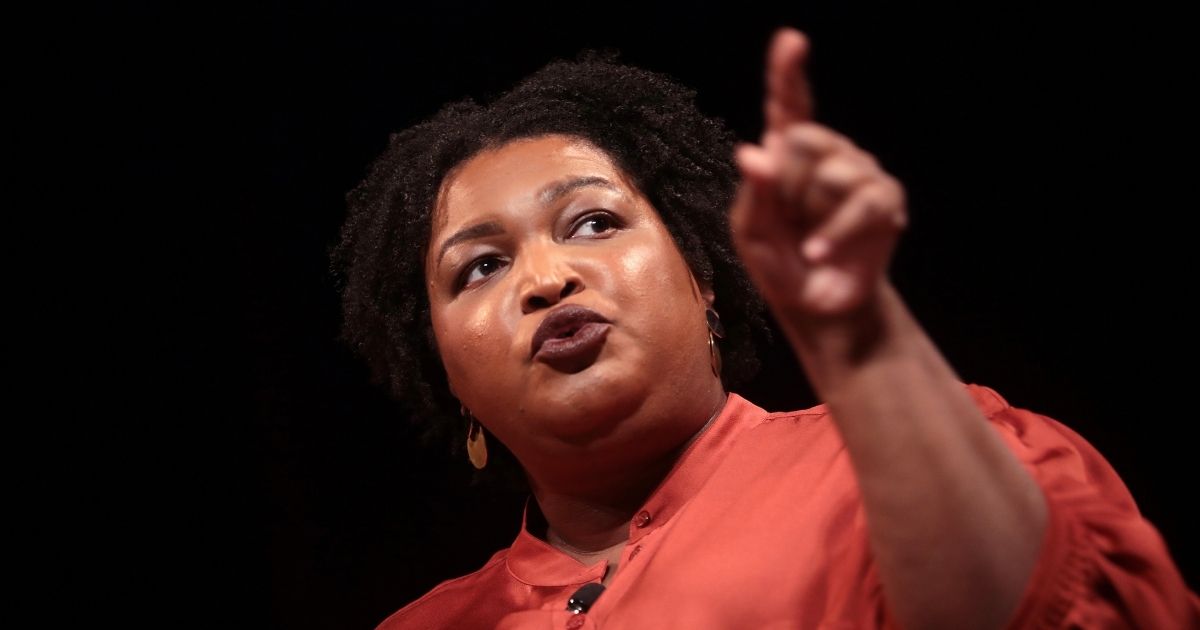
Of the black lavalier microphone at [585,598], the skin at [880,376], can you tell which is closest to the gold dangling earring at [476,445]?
the black lavalier microphone at [585,598]

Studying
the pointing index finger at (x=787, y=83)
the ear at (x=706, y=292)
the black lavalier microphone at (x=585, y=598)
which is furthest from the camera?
the ear at (x=706, y=292)

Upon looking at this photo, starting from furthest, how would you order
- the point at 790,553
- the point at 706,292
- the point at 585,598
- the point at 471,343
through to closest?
A: 1. the point at 706,292
2. the point at 471,343
3. the point at 585,598
4. the point at 790,553

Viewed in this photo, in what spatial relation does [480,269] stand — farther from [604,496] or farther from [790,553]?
[790,553]

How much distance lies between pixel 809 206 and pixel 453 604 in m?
0.99

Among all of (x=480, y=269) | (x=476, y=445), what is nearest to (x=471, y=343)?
(x=480, y=269)

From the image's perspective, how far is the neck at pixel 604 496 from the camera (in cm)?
138

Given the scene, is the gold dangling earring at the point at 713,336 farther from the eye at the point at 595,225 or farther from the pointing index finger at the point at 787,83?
the pointing index finger at the point at 787,83

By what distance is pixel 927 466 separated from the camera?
31.8 inches

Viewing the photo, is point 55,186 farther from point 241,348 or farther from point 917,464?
point 917,464

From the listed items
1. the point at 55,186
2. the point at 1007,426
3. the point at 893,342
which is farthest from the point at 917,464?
the point at 55,186

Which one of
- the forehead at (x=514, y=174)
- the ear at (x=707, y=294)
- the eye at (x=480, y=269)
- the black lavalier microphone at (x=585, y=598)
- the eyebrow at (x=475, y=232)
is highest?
the forehead at (x=514, y=174)

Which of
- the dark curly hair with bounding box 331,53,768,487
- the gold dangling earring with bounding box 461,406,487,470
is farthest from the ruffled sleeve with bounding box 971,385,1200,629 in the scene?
the gold dangling earring with bounding box 461,406,487,470

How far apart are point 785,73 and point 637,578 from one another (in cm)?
63

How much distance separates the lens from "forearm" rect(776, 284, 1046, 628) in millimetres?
808
